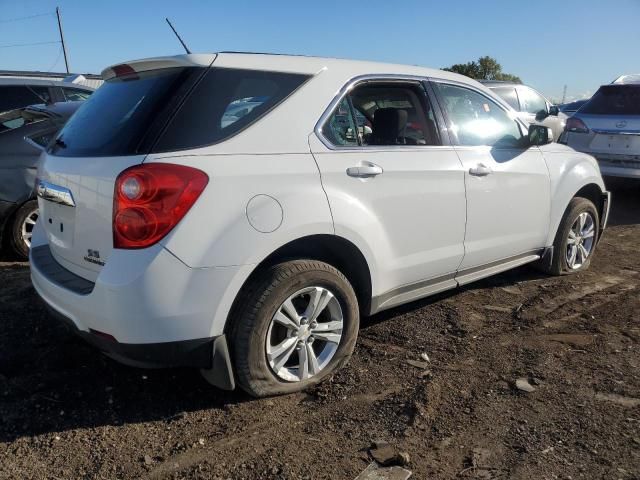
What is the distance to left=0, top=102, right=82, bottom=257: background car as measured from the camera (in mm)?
4953

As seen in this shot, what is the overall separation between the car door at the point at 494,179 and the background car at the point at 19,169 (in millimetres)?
3401

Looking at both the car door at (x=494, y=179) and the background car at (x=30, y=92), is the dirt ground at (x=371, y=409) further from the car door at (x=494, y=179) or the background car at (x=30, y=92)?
the background car at (x=30, y=92)

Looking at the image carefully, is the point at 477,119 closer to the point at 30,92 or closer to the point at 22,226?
the point at 22,226

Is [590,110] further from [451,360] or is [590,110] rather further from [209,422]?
[209,422]

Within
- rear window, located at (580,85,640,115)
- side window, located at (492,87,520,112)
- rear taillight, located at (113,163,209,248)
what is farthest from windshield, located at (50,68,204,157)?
side window, located at (492,87,520,112)

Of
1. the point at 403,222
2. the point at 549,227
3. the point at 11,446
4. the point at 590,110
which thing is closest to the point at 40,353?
the point at 11,446

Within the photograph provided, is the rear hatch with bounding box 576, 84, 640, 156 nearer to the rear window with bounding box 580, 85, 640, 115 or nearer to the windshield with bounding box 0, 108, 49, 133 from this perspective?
the rear window with bounding box 580, 85, 640, 115

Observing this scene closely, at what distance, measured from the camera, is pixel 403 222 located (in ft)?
10.6

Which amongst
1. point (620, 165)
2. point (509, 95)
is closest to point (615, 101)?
point (620, 165)

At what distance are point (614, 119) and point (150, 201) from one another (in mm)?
7250

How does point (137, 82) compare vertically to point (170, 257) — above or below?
above

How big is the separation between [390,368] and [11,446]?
6.54 ft

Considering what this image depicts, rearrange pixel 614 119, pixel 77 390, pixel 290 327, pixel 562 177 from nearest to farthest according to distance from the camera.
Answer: pixel 290 327 < pixel 77 390 < pixel 562 177 < pixel 614 119

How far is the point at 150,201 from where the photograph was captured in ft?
7.78
